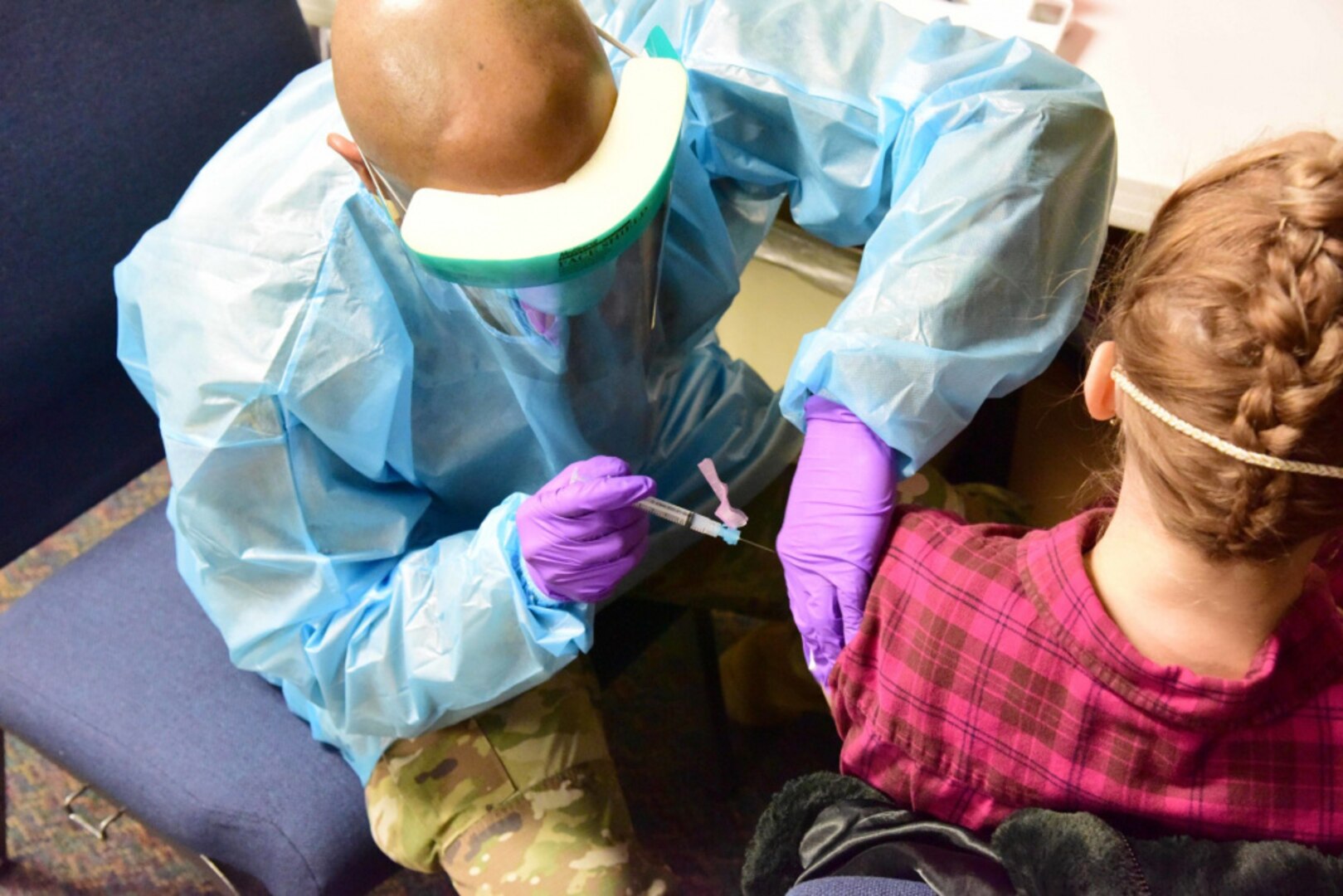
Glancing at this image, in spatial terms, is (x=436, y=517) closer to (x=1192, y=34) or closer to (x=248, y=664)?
(x=248, y=664)

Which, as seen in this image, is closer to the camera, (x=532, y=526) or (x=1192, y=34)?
(x=532, y=526)

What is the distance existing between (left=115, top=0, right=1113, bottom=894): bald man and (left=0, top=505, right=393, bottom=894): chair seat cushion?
47 millimetres

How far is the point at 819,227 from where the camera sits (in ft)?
3.28

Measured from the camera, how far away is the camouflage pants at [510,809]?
0.93m

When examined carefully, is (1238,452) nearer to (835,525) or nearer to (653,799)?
(835,525)

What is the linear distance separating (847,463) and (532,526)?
260 millimetres

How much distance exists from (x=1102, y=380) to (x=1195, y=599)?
0.48ft

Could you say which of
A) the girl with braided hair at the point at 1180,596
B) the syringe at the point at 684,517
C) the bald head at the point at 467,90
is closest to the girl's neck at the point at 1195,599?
the girl with braided hair at the point at 1180,596

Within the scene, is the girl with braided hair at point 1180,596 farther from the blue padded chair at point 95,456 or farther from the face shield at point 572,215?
the blue padded chair at point 95,456

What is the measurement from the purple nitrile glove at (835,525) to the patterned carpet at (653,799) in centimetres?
58

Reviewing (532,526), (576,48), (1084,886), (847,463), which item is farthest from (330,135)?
(1084,886)

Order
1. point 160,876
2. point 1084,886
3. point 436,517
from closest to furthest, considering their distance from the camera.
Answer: point 1084,886, point 436,517, point 160,876

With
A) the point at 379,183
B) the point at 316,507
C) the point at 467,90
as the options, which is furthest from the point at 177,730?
the point at 467,90

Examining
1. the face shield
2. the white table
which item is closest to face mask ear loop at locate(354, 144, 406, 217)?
the face shield
